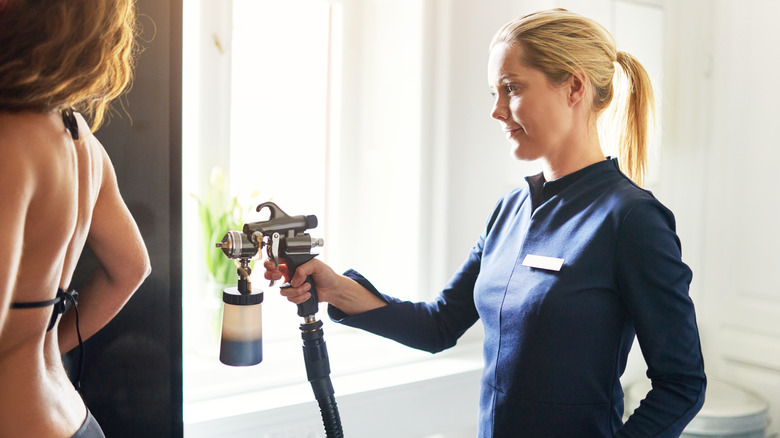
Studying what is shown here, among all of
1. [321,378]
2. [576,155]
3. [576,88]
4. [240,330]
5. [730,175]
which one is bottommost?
[321,378]

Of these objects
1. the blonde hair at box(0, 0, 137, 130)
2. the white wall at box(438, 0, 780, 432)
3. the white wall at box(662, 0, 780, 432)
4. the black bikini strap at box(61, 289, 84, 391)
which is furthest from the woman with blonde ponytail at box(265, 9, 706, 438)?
the white wall at box(662, 0, 780, 432)

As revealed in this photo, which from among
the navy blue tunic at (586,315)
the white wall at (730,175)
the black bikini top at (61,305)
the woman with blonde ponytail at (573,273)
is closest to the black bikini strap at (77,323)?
the black bikini top at (61,305)

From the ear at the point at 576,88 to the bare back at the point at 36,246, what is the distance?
0.79m

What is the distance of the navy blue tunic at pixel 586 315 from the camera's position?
103 cm

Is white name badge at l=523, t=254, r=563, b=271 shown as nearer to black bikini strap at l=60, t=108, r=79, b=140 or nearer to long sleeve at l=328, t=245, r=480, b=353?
long sleeve at l=328, t=245, r=480, b=353

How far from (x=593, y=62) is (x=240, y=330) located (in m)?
0.76

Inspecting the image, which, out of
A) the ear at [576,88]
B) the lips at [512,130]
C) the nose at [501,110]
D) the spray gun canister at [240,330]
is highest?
the ear at [576,88]

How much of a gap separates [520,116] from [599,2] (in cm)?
139

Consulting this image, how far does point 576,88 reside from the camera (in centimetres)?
119

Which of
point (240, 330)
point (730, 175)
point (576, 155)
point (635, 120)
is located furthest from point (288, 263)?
point (730, 175)

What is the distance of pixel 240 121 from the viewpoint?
6.93 feet

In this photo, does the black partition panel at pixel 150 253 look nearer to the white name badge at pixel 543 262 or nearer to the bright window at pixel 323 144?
the white name badge at pixel 543 262

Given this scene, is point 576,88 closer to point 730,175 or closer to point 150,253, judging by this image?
point 150,253

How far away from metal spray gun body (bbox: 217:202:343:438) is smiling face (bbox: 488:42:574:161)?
419 mm
